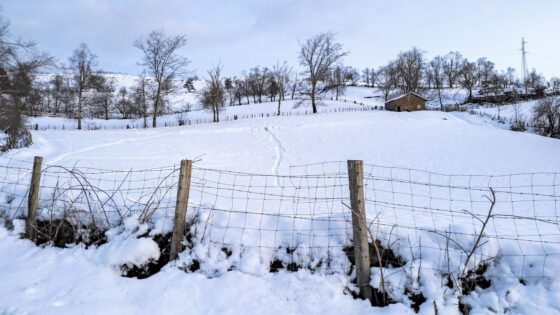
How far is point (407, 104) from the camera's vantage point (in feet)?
167

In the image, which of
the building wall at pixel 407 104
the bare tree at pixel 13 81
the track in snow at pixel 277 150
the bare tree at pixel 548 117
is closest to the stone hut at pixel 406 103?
the building wall at pixel 407 104

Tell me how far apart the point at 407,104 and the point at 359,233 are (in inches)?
2045

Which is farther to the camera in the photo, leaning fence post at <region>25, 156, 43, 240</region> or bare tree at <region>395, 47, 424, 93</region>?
bare tree at <region>395, 47, 424, 93</region>

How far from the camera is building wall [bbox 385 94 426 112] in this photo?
50719 millimetres

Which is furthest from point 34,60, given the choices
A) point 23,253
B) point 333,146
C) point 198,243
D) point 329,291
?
point 329,291

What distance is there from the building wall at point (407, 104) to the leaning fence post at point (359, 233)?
167 ft

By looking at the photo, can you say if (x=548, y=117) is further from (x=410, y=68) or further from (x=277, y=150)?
(x=410, y=68)

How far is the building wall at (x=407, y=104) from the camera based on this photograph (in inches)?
1997

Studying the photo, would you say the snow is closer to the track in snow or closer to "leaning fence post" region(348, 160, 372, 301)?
"leaning fence post" region(348, 160, 372, 301)

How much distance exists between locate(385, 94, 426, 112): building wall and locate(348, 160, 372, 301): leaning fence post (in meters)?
50.8

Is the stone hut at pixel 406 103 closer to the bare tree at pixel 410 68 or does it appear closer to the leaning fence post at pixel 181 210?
the bare tree at pixel 410 68

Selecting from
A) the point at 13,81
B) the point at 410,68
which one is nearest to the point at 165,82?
the point at 13,81

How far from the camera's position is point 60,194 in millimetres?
5102

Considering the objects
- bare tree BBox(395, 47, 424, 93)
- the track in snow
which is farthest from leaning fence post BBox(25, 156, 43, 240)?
bare tree BBox(395, 47, 424, 93)
